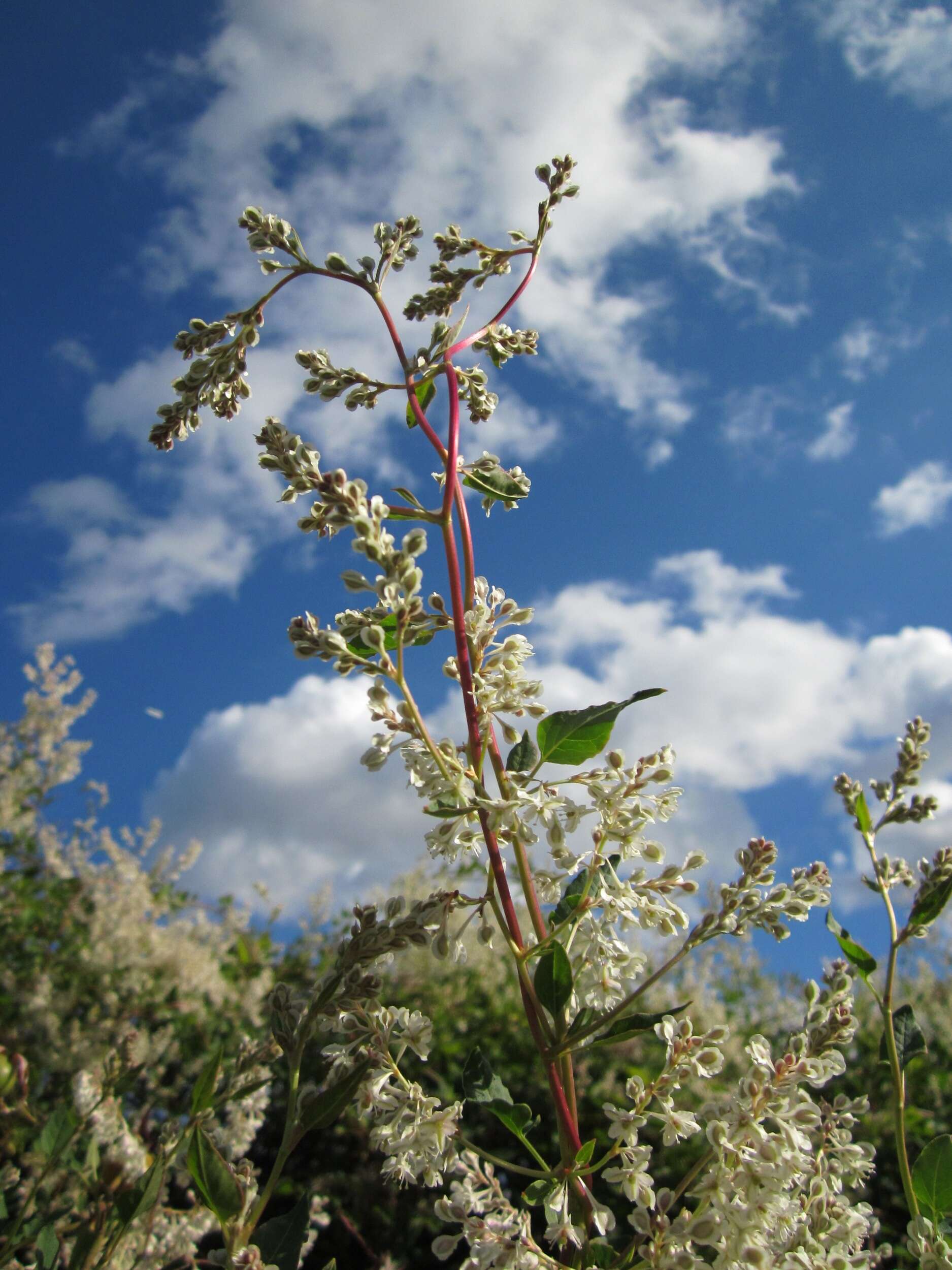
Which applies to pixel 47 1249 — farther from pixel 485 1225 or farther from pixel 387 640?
pixel 387 640

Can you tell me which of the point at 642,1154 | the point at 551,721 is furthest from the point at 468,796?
the point at 642,1154

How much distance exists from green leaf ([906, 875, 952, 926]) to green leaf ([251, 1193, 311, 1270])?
109cm

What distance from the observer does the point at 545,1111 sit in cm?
446

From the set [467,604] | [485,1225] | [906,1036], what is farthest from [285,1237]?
[906,1036]

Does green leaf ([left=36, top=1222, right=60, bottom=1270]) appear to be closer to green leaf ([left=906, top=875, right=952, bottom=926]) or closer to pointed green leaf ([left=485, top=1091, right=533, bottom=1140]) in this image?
pointed green leaf ([left=485, top=1091, right=533, bottom=1140])

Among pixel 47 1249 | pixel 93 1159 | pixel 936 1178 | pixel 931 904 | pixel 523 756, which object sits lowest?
pixel 47 1249

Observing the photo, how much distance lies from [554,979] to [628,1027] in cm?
12

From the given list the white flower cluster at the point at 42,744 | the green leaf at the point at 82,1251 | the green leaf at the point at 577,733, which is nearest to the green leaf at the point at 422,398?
the green leaf at the point at 577,733

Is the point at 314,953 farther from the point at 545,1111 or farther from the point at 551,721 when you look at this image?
the point at 551,721

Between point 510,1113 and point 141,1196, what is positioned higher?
point 510,1113

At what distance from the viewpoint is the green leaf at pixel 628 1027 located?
1054 millimetres

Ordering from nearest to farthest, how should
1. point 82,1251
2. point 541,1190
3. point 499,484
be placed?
point 541,1190 < point 499,484 < point 82,1251

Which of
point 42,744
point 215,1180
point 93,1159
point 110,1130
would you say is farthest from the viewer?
point 42,744

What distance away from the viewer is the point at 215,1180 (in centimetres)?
94
